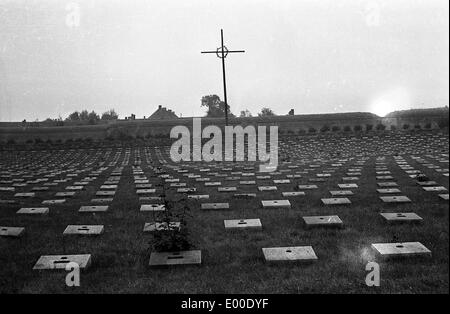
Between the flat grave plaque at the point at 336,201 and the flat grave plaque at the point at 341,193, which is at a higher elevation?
the flat grave plaque at the point at 336,201

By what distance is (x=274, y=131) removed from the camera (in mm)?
36812

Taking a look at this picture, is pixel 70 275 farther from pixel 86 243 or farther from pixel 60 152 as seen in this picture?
pixel 60 152

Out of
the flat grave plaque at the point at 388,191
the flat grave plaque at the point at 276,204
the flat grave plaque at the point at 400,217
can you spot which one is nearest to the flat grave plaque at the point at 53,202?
the flat grave plaque at the point at 276,204

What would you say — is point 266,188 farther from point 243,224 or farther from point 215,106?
point 215,106

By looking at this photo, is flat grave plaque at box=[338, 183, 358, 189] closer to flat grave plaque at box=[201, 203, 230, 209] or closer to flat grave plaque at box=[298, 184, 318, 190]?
flat grave plaque at box=[298, 184, 318, 190]

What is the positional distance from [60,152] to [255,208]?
21.8 metres

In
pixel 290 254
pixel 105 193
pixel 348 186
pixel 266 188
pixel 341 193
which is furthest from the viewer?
pixel 266 188

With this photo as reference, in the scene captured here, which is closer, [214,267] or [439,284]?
[439,284]

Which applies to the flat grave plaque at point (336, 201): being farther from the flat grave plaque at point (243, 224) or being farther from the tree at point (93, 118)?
the tree at point (93, 118)

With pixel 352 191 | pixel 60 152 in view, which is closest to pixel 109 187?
pixel 352 191

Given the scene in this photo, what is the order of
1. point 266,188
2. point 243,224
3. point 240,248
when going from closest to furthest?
point 240,248, point 243,224, point 266,188

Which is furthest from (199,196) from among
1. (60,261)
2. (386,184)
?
(60,261)

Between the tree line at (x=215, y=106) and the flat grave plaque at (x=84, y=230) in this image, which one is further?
the tree line at (x=215, y=106)

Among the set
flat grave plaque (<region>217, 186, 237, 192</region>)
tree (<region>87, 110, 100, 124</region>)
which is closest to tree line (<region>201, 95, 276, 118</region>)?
tree (<region>87, 110, 100, 124</region>)
